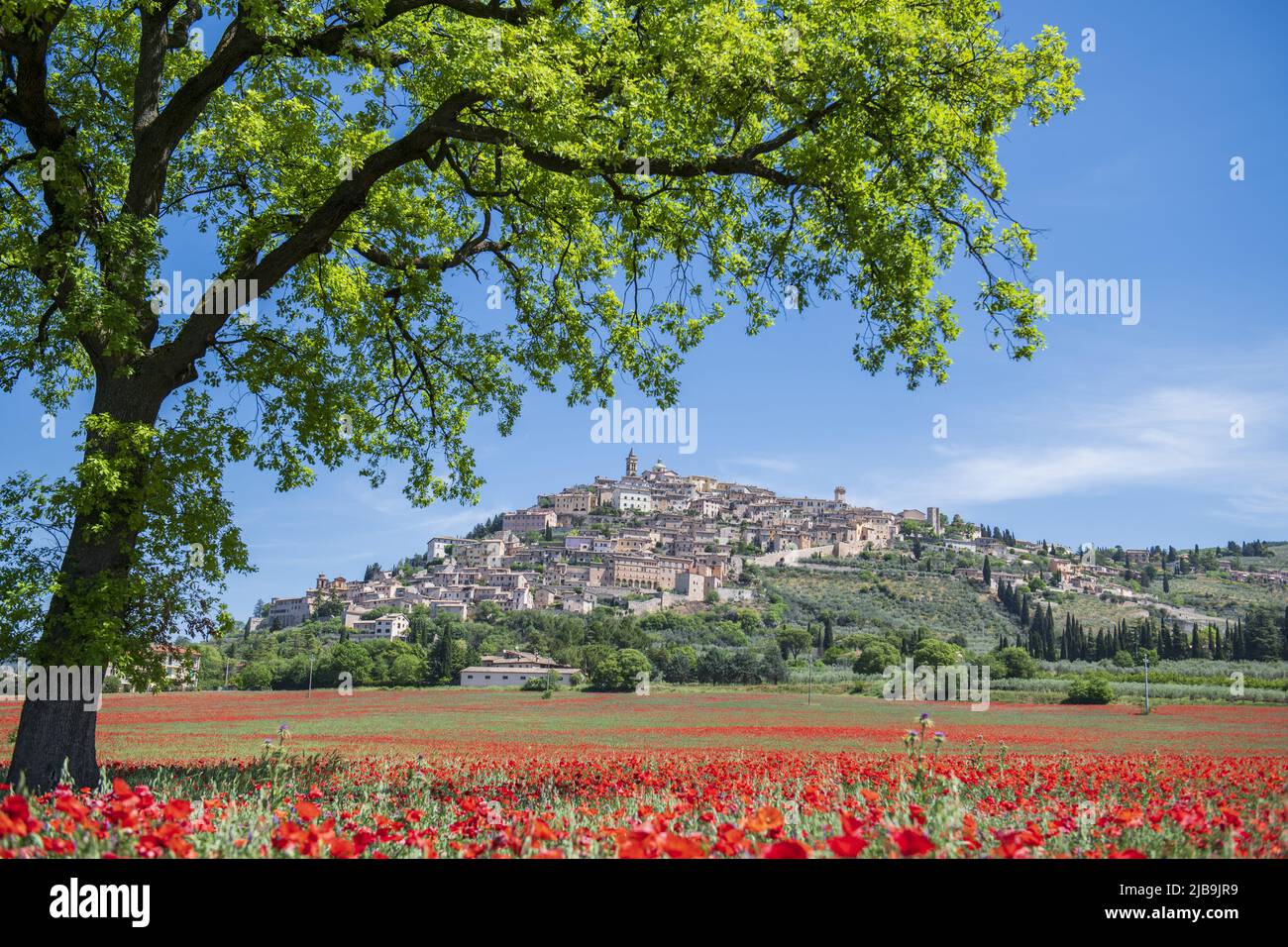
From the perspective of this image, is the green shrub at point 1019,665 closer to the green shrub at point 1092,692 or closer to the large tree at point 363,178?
the green shrub at point 1092,692

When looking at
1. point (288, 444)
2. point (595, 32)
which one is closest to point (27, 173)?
point (288, 444)

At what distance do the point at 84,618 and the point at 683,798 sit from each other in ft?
25.4

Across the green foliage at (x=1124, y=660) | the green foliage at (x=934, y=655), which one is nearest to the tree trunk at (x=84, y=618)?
the green foliage at (x=934, y=655)

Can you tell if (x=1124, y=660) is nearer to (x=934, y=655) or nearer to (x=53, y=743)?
(x=934, y=655)

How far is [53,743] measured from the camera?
10688 millimetres

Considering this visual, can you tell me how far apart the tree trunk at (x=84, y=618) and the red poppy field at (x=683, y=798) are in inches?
38.8

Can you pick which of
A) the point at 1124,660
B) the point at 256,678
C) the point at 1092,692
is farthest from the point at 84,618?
the point at 1124,660

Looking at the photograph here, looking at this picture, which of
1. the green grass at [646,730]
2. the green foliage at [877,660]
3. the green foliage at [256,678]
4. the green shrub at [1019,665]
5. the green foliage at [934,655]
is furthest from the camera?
the green foliage at [877,660]

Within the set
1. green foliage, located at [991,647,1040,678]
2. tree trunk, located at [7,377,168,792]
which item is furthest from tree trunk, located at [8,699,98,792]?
green foliage, located at [991,647,1040,678]

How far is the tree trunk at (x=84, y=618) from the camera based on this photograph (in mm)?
10188

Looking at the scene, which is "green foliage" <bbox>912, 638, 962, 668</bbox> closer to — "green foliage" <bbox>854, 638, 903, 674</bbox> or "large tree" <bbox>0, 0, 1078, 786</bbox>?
"green foliage" <bbox>854, 638, 903, 674</bbox>

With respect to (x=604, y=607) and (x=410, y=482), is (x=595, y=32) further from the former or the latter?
(x=604, y=607)
